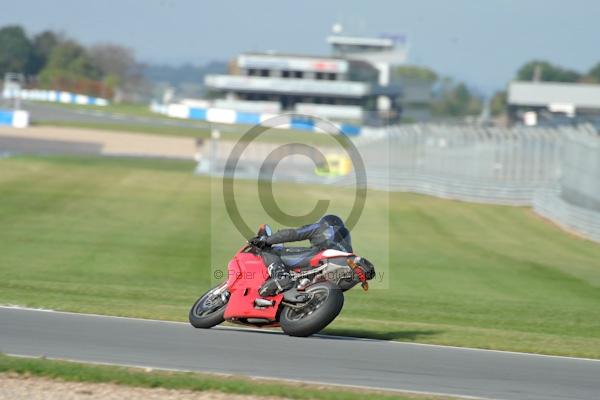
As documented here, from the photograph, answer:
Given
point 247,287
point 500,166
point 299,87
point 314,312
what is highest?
point 299,87

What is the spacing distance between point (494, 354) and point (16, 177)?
30.9 metres

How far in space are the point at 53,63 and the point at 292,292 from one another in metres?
151

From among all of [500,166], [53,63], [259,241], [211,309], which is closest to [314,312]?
[259,241]

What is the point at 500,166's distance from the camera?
3925cm

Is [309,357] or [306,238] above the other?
[306,238]

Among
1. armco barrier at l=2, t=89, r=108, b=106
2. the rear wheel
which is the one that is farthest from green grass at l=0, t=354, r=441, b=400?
armco barrier at l=2, t=89, r=108, b=106

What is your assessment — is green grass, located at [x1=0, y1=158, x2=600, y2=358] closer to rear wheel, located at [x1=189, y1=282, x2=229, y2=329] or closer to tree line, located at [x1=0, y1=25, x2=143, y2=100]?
rear wheel, located at [x1=189, y1=282, x2=229, y2=329]

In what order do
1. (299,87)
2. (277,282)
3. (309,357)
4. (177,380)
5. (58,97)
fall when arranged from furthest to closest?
1. (58,97)
2. (299,87)
3. (277,282)
4. (309,357)
5. (177,380)

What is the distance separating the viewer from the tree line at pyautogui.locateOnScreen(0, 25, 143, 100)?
14100cm

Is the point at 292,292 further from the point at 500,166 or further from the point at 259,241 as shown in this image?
the point at 500,166

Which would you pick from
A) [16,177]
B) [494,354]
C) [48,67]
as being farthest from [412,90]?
[494,354]

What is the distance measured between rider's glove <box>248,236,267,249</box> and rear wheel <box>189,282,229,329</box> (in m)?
0.59

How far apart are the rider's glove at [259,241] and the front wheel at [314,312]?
70 centimetres

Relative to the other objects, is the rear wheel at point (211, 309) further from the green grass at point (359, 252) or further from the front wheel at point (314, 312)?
the green grass at point (359, 252)
